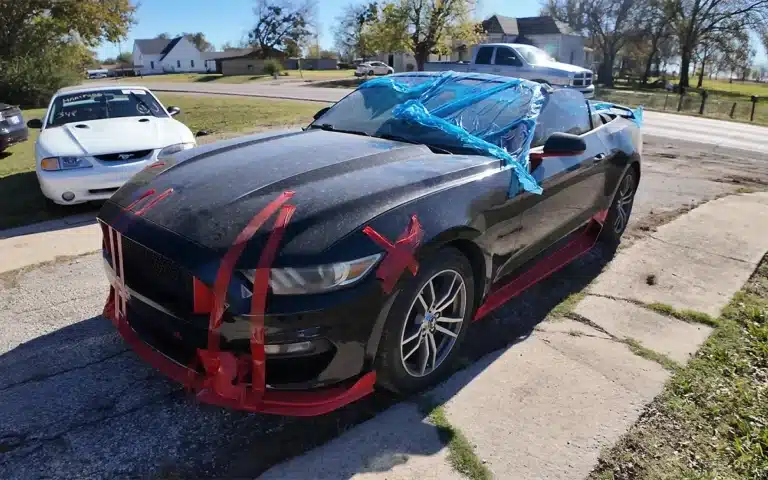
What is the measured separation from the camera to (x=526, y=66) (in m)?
17.9

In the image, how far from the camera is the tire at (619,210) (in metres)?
4.99

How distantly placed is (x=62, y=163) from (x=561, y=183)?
5.19 m

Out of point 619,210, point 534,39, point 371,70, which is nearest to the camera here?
point 619,210

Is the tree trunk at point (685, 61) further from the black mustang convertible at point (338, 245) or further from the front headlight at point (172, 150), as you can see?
the black mustang convertible at point (338, 245)

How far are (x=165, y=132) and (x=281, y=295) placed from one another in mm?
5323

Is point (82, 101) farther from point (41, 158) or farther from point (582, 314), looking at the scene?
point (582, 314)

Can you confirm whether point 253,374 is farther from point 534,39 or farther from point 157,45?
point 157,45

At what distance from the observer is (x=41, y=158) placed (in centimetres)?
604

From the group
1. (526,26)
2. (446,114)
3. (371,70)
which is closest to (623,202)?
(446,114)

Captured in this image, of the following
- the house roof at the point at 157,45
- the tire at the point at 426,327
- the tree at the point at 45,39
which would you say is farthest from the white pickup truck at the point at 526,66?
the house roof at the point at 157,45

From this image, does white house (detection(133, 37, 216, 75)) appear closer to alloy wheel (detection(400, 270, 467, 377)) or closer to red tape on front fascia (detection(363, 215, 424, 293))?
alloy wheel (detection(400, 270, 467, 377))

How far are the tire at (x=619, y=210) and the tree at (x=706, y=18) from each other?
47709 millimetres

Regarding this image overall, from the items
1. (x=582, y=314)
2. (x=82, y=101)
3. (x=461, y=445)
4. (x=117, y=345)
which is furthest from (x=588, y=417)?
(x=82, y=101)

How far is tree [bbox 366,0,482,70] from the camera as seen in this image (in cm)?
3994
